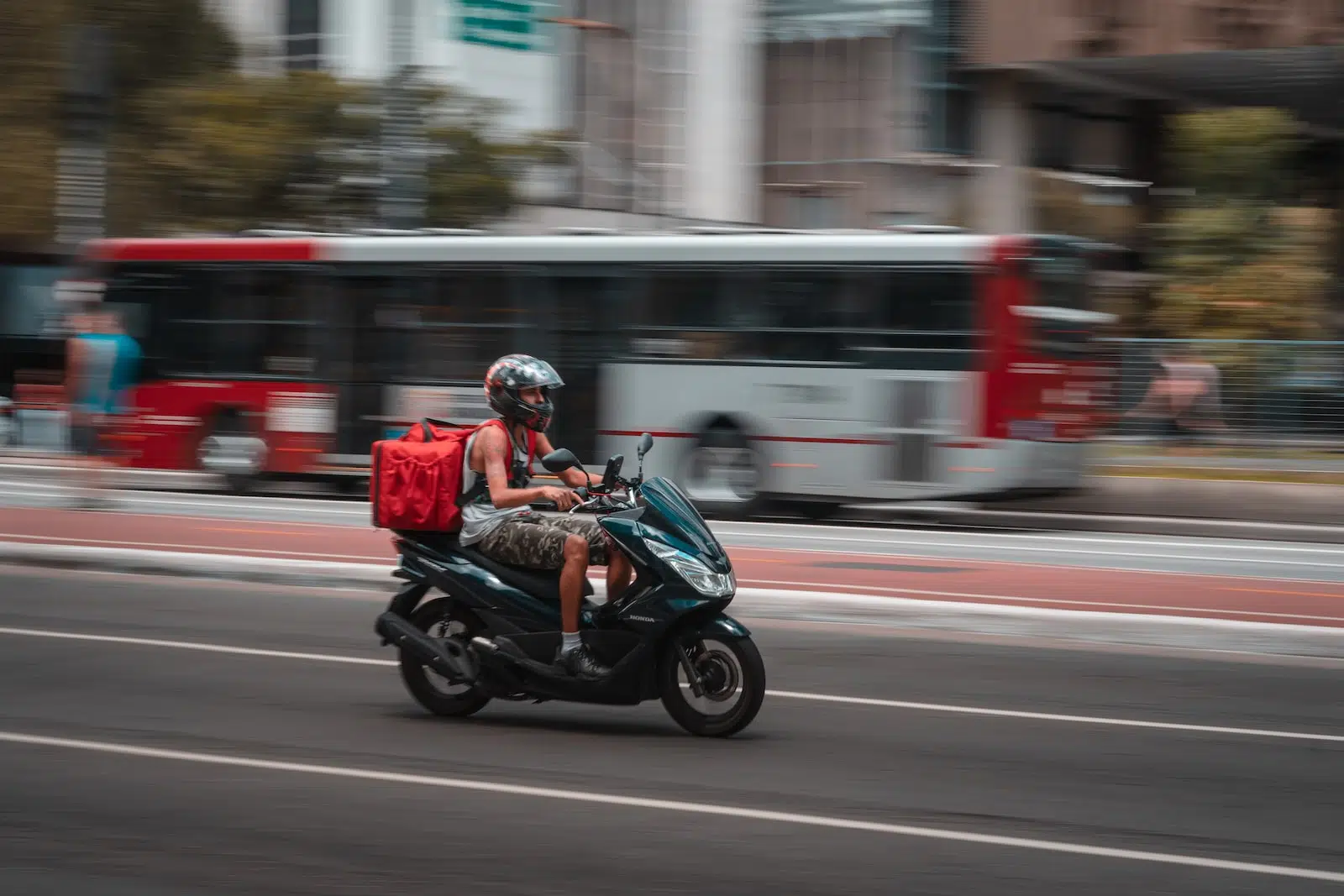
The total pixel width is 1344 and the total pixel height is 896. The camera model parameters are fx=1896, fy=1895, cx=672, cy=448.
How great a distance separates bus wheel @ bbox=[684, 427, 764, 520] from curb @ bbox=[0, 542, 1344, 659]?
Answer: 6.32 m

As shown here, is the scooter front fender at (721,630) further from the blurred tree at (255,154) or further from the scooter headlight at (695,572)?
the blurred tree at (255,154)

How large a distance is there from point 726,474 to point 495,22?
8218 mm

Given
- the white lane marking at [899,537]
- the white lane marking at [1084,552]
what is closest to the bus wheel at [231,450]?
the white lane marking at [899,537]

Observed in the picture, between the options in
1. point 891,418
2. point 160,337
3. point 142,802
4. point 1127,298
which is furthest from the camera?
point 1127,298

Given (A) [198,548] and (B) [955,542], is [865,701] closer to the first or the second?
(A) [198,548]

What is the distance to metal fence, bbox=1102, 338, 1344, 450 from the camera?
20125 millimetres

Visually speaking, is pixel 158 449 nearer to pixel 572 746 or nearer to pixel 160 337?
pixel 160 337

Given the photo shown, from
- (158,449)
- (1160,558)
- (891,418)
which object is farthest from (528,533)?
(158,449)

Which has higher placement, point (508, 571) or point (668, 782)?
point (508, 571)

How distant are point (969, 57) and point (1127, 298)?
10.5 meters

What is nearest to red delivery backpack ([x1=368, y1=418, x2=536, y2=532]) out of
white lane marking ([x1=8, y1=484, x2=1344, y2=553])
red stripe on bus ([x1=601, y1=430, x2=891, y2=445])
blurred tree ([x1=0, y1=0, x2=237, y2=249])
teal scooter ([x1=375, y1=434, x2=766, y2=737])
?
teal scooter ([x1=375, y1=434, x2=766, y2=737])

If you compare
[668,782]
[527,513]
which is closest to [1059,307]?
[527,513]

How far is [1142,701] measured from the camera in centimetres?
859

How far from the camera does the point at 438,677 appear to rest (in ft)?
26.0
